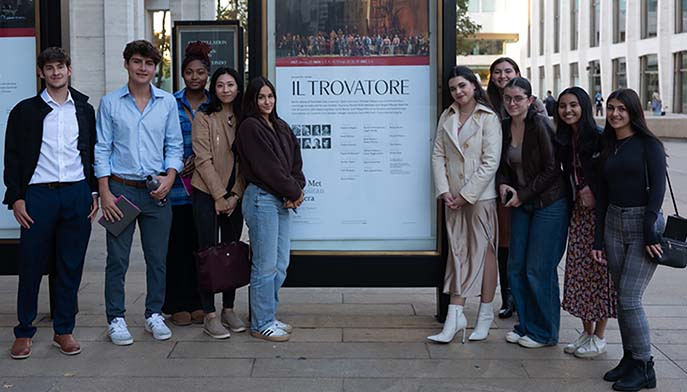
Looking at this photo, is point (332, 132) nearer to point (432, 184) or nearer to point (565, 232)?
point (432, 184)

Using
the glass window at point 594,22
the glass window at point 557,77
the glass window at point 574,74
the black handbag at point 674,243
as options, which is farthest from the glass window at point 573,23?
the black handbag at point 674,243

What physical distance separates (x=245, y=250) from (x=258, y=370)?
3.39 feet

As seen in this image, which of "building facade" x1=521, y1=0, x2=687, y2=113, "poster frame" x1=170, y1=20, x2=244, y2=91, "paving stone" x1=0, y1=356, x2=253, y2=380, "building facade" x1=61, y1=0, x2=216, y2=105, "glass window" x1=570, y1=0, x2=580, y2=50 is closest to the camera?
"paving stone" x1=0, y1=356, x2=253, y2=380

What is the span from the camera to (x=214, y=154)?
6.07 meters

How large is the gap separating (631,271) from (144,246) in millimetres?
3220

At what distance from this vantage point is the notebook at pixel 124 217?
5.80 m

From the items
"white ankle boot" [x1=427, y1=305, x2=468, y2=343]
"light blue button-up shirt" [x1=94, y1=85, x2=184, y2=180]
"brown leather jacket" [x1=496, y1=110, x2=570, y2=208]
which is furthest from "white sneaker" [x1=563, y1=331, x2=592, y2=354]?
"light blue button-up shirt" [x1=94, y1=85, x2=184, y2=180]

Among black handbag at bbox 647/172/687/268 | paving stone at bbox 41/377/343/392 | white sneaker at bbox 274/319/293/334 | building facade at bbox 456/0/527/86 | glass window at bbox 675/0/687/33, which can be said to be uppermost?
building facade at bbox 456/0/527/86

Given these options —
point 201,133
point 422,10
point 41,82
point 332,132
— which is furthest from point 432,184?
point 41,82

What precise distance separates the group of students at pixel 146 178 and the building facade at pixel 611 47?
164 feet

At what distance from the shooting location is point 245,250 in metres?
6.13

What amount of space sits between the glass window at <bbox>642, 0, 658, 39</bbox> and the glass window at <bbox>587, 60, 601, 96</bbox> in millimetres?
8718

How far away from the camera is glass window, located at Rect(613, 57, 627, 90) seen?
2360 inches

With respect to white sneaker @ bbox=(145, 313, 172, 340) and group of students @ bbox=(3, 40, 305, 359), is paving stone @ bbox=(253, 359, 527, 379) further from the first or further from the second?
white sneaker @ bbox=(145, 313, 172, 340)
